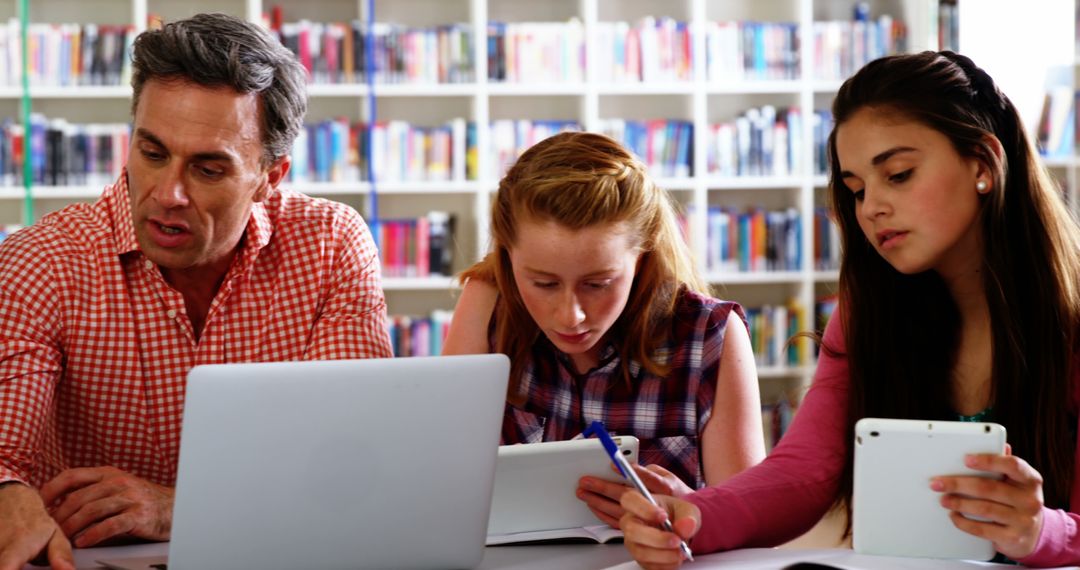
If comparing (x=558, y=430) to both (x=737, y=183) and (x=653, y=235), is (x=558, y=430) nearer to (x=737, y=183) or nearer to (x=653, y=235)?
(x=653, y=235)

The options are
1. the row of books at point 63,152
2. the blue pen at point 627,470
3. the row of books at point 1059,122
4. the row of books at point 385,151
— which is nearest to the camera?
the blue pen at point 627,470

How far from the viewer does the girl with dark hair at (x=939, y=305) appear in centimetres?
147

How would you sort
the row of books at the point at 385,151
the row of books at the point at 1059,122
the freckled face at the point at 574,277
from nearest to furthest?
the freckled face at the point at 574,277 → the row of books at the point at 1059,122 → the row of books at the point at 385,151

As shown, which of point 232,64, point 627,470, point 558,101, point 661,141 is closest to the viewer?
point 627,470

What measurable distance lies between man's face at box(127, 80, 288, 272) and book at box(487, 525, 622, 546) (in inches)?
26.0

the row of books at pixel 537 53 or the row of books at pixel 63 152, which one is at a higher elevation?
the row of books at pixel 537 53

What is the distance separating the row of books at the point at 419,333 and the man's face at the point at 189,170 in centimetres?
289

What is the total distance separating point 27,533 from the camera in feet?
4.34

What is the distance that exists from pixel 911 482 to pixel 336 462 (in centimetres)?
56

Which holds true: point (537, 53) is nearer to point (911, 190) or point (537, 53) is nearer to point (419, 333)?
point (419, 333)

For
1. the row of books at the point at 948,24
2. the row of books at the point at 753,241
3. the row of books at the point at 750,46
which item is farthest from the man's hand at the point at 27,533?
the row of books at the point at 948,24

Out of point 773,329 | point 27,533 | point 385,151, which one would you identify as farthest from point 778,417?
point 27,533

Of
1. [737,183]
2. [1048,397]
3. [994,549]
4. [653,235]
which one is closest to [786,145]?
[737,183]

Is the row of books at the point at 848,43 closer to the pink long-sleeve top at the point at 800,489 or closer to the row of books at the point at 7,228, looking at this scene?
the row of books at the point at 7,228
